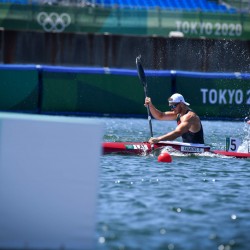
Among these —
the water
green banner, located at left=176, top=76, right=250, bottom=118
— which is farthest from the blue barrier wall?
the water

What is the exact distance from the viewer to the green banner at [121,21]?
3162 centimetres

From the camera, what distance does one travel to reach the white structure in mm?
7480

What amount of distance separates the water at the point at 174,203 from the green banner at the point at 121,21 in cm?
1574

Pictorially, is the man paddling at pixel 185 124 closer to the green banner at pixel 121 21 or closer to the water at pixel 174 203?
the water at pixel 174 203

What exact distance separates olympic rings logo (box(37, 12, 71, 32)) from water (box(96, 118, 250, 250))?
16175mm

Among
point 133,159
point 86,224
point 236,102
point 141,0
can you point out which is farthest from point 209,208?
point 141,0

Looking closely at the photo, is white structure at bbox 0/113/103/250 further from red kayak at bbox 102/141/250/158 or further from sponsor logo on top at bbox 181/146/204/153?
sponsor logo on top at bbox 181/146/204/153

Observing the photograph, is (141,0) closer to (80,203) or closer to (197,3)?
(197,3)

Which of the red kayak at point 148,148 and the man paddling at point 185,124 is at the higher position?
the man paddling at point 185,124

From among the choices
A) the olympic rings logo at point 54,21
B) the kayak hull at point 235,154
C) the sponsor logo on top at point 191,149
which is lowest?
the kayak hull at point 235,154

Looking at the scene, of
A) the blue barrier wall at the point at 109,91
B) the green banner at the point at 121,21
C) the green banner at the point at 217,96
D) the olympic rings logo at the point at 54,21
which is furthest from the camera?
the olympic rings logo at the point at 54,21

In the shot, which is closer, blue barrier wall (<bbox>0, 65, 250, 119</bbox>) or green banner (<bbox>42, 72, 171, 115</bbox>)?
blue barrier wall (<bbox>0, 65, 250, 119</bbox>)

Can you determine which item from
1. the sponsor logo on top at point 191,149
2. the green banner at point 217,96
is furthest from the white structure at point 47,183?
the green banner at point 217,96

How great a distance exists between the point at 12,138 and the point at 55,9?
81.9ft
